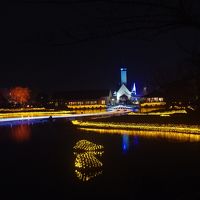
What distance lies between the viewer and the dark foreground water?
11.0 meters

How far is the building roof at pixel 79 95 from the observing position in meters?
61.1

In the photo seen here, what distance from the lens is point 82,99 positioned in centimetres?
6044

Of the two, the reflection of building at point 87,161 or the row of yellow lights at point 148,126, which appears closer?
the reflection of building at point 87,161

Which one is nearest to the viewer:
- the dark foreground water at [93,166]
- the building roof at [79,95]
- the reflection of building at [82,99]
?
the dark foreground water at [93,166]

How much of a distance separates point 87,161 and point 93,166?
0.76 m

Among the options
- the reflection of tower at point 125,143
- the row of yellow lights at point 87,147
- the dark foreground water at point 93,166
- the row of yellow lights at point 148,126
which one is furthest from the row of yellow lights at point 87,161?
the row of yellow lights at point 148,126

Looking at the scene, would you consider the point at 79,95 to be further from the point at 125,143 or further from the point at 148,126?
the point at 125,143

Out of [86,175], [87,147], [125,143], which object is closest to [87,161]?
[86,175]

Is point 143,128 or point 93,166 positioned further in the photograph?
point 143,128

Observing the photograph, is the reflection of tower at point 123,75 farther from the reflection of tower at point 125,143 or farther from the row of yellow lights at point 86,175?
the row of yellow lights at point 86,175

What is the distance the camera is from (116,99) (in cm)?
7806

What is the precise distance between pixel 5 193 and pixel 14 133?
41.1 ft

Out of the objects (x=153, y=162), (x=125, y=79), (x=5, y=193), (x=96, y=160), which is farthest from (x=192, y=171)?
(x=125, y=79)

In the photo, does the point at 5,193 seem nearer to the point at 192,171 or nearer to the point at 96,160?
the point at 96,160
